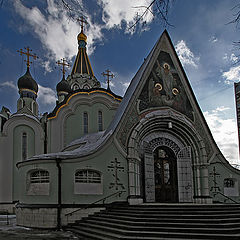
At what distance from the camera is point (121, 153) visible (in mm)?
12758

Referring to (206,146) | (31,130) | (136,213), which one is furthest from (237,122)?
(31,130)

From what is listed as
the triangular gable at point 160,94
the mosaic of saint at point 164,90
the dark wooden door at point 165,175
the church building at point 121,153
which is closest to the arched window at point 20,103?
the church building at point 121,153

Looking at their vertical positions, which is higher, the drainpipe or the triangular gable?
the triangular gable

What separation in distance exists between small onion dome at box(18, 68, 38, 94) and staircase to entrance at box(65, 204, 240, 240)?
16.9 metres

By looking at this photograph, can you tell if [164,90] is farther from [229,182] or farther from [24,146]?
[24,146]

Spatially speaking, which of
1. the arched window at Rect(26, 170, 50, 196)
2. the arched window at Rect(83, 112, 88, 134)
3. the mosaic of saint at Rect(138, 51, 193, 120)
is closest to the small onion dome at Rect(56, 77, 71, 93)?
the arched window at Rect(83, 112, 88, 134)

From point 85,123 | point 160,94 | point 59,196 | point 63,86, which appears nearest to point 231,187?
point 160,94

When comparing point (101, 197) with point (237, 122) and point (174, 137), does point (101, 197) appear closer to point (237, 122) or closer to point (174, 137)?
point (174, 137)

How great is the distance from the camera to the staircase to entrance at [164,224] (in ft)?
26.0

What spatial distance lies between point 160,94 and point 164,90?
1.24 feet

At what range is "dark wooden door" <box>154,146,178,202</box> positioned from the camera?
47.3 feet

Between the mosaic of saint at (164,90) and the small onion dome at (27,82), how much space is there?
45.8 ft

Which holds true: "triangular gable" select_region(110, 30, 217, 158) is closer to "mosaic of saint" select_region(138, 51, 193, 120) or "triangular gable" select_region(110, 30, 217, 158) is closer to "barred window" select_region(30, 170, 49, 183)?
"mosaic of saint" select_region(138, 51, 193, 120)

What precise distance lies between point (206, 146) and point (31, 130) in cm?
1214
